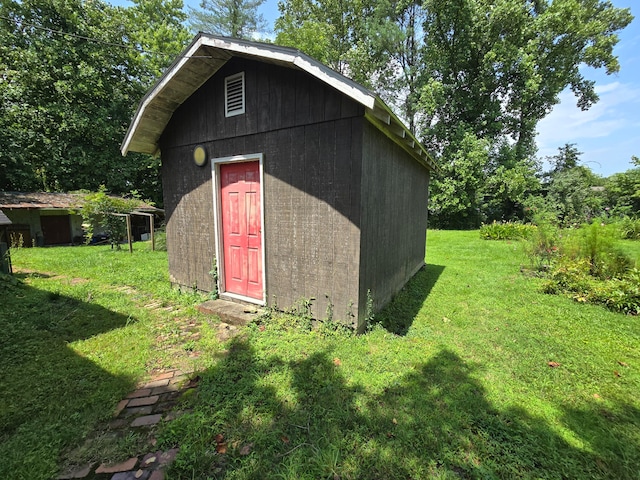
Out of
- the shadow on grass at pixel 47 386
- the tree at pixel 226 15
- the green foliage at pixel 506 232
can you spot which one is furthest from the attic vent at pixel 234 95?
the tree at pixel 226 15

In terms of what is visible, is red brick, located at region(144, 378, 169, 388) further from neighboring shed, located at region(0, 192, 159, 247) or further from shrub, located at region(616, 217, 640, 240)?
shrub, located at region(616, 217, 640, 240)

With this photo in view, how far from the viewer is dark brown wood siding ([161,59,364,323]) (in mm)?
3541

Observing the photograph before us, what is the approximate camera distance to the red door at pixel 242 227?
444 centimetres

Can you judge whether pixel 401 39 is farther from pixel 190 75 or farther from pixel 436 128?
pixel 190 75

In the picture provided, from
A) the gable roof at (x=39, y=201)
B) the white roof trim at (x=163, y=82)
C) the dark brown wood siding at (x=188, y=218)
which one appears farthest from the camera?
the gable roof at (x=39, y=201)

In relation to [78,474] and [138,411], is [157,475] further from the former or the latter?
[138,411]

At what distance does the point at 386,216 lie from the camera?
15.0ft

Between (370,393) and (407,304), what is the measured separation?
2919 mm

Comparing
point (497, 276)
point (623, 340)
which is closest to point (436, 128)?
point (497, 276)

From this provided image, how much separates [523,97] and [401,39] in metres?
9.43

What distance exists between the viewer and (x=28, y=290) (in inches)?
218

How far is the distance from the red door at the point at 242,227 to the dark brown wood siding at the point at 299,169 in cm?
23

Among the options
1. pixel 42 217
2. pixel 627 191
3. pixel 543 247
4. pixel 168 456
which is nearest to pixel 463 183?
pixel 627 191

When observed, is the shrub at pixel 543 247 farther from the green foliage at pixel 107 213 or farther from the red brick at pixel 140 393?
the green foliage at pixel 107 213
